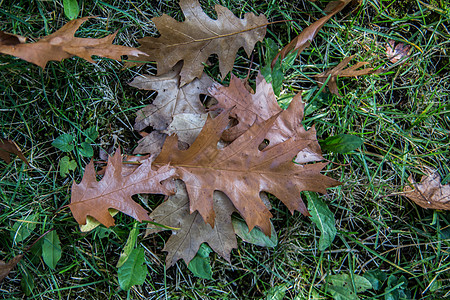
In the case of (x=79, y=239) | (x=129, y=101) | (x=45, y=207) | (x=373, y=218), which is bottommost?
(x=373, y=218)

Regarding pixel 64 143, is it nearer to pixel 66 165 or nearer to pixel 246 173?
pixel 66 165

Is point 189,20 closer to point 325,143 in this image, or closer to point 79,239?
point 325,143

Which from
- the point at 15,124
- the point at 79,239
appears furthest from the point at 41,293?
the point at 15,124

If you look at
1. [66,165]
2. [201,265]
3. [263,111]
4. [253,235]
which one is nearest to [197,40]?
[263,111]

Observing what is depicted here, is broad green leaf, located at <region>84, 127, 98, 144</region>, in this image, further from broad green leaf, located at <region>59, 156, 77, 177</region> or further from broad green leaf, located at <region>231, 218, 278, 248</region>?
broad green leaf, located at <region>231, 218, 278, 248</region>

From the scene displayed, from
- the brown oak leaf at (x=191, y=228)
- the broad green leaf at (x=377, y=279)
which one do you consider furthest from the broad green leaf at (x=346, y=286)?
the brown oak leaf at (x=191, y=228)

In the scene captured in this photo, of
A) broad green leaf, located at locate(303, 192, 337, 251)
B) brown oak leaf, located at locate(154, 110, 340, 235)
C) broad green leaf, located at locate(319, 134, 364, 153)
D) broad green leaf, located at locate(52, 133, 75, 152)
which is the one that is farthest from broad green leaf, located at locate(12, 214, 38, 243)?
broad green leaf, located at locate(319, 134, 364, 153)

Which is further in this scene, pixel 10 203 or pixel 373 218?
pixel 373 218
